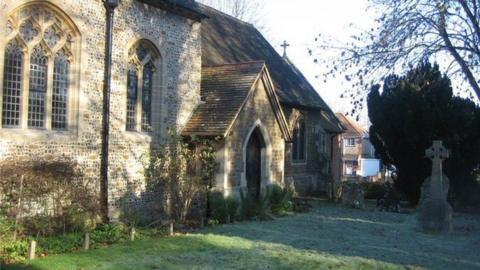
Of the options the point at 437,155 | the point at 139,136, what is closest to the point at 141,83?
the point at 139,136

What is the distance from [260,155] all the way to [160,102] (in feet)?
15.1

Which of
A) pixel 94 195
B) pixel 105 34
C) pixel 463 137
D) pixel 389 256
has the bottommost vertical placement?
pixel 389 256

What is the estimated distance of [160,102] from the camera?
15844mm

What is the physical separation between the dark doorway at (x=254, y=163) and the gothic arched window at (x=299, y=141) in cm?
809

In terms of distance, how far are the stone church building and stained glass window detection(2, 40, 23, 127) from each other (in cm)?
2

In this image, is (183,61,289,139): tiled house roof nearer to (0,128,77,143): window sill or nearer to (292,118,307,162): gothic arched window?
(0,128,77,143): window sill

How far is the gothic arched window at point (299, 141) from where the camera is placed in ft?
87.3

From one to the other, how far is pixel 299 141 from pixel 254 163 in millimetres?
9182

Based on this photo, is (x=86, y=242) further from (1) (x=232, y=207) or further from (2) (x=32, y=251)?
(1) (x=232, y=207)

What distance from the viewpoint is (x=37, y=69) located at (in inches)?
493

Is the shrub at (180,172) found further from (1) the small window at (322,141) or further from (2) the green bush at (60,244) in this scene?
(1) the small window at (322,141)

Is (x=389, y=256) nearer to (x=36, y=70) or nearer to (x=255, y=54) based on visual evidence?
(x=36, y=70)

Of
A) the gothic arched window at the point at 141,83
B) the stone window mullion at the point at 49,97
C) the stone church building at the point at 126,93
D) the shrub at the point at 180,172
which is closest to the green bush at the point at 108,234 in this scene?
the stone church building at the point at 126,93

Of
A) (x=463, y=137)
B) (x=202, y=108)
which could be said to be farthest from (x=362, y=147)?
(x=202, y=108)
